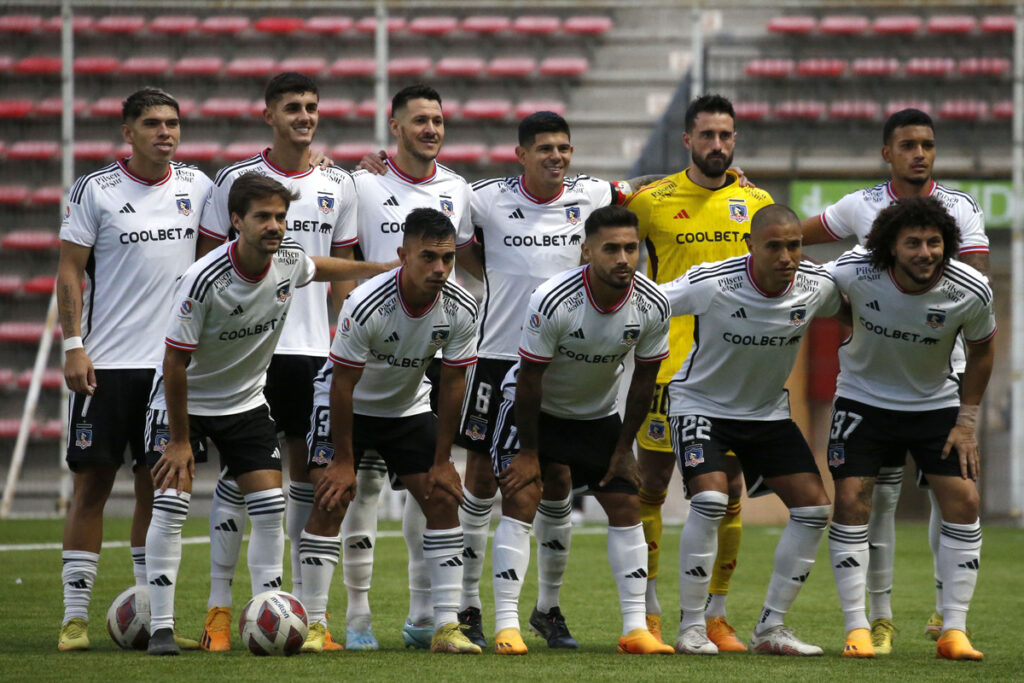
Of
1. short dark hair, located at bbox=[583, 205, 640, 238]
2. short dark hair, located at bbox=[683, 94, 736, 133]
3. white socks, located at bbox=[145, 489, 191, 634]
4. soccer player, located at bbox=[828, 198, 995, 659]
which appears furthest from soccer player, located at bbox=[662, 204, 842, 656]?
white socks, located at bbox=[145, 489, 191, 634]

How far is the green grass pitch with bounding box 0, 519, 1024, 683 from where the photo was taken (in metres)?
4.77

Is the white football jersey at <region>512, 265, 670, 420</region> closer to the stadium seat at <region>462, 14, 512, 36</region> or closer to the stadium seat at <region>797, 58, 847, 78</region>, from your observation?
the stadium seat at <region>797, 58, 847, 78</region>

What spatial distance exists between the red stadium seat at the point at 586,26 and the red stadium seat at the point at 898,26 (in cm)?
365

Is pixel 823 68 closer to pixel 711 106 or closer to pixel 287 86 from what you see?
pixel 711 106

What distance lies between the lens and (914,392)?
5.64m

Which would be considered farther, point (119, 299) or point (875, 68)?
point (875, 68)

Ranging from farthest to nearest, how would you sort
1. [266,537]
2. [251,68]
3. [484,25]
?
[484,25], [251,68], [266,537]

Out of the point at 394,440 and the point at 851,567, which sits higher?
the point at 394,440

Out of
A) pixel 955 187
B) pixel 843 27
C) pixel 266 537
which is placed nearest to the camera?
pixel 266 537

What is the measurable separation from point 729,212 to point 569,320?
1.28 meters

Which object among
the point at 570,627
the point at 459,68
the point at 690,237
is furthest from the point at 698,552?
the point at 459,68

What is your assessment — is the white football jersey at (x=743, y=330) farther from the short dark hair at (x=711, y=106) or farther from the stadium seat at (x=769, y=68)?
the stadium seat at (x=769, y=68)

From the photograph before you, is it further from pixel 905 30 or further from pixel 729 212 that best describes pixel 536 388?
pixel 905 30

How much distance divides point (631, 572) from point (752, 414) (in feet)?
2.85
